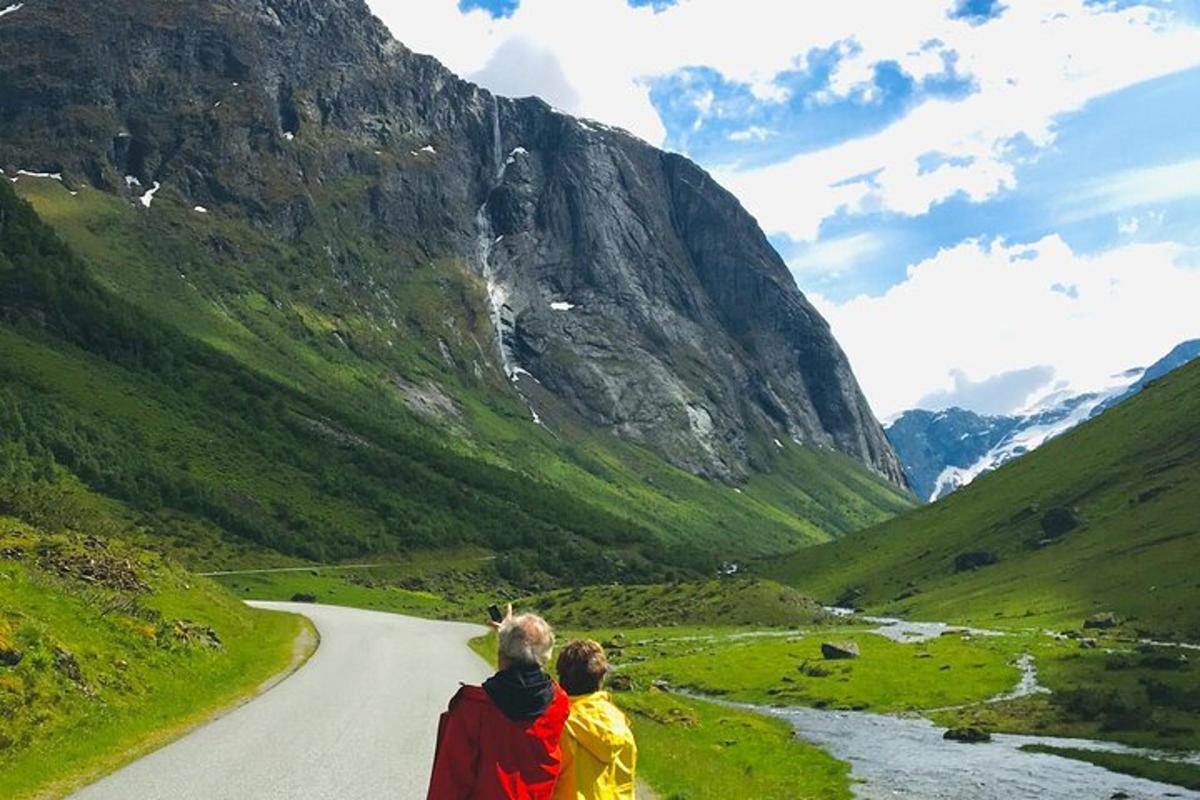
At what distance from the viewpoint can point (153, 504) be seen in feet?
520

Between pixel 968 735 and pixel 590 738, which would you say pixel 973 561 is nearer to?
pixel 968 735

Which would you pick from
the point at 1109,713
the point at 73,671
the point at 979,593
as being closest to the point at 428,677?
the point at 73,671

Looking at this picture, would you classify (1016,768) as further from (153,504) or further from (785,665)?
(153,504)

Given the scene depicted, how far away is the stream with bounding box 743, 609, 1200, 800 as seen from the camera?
3775 centimetres

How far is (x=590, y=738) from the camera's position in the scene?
984 centimetres

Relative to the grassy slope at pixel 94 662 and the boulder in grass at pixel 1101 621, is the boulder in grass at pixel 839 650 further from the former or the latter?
the grassy slope at pixel 94 662

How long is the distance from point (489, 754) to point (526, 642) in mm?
1142

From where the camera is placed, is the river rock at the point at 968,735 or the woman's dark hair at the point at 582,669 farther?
the river rock at the point at 968,735

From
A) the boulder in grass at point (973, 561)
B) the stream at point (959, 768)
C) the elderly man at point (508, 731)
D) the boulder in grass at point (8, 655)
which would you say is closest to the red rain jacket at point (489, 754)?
the elderly man at point (508, 731)

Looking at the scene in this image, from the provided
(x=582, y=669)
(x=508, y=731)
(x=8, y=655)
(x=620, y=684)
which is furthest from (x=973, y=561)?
(x=508, y=731)

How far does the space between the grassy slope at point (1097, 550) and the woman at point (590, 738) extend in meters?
97.5

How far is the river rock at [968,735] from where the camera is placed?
50781 mm

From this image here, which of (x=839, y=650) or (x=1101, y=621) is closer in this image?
(x=839, y=650)

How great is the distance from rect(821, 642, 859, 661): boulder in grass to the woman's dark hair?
82.6 metres
